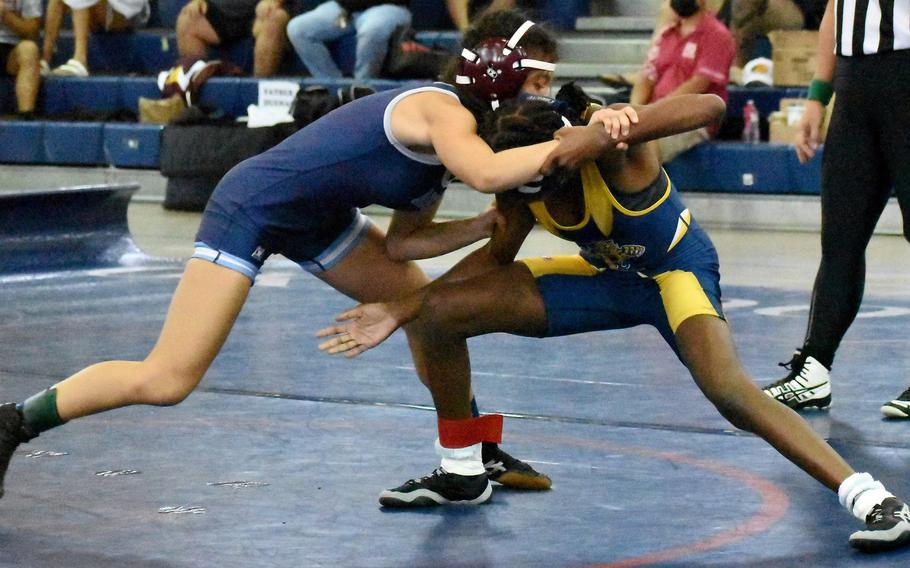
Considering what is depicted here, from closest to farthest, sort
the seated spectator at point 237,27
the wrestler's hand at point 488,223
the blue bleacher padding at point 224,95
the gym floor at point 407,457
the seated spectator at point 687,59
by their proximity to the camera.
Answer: the gym floor at point 407,457, the wrestler's hand at point 488,223, the seated spectator at point 687,59, the blue bleacher padding at point 224,95, the seated spectator at point 237,27

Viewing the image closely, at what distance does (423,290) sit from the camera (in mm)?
3549

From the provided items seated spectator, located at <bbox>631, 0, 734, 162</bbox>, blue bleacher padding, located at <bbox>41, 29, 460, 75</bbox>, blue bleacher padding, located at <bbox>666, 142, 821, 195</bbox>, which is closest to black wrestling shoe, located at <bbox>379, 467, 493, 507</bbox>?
seated spectator, located at <bbox>631, 0, 734, 162</bbox>

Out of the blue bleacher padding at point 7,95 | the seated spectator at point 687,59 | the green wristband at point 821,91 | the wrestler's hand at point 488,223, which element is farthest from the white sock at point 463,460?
the blue bleacher padding at point 7,95

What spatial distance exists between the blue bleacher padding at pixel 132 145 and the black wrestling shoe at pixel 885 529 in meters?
8.70

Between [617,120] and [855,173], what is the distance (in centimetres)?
151

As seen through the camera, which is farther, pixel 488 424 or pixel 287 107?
pixel 287 107

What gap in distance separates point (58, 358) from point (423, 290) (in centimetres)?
227

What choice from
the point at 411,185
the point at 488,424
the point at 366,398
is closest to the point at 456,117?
the point at 411,185

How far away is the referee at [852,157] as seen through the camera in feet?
14.2

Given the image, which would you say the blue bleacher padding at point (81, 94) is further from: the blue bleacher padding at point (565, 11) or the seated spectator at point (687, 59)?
the seated spectator at point (687, 59)

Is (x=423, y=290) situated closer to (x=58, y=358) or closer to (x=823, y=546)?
(x=823, y=546)

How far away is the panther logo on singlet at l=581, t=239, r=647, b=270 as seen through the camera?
3.49 metres

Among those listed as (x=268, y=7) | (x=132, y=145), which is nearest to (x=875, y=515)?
(x=268, y=7)

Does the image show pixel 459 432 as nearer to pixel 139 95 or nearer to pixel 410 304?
pixel 410 304
